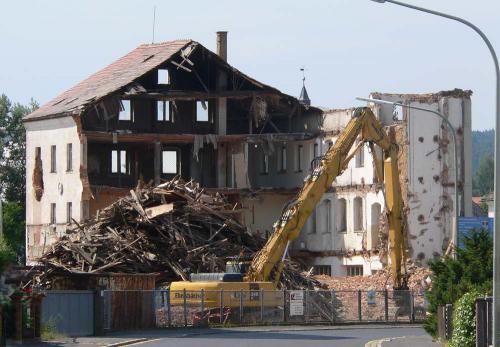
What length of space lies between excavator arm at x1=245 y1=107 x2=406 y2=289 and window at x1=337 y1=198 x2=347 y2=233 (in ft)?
64.4

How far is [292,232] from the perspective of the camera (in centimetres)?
5600

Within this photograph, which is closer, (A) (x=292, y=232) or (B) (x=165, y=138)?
(A) (x=292, y=232)

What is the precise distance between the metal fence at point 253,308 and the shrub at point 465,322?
17.4 meters

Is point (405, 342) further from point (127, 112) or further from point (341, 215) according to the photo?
point (127, 112)

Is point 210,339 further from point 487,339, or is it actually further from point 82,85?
point 82,85

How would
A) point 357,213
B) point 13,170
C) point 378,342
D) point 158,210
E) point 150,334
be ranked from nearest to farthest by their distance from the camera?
point 378,342, point 150,334, point 158,210, point 357,213, point 13,170

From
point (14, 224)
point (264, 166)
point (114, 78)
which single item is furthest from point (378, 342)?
point (14, 224)

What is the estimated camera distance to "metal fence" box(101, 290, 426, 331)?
50.5 metres

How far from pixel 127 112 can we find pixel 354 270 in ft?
47.9

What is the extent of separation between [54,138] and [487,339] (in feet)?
168

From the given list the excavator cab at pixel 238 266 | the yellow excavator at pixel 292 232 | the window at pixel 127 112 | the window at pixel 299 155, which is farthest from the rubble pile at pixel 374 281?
the window at pixel 127 112

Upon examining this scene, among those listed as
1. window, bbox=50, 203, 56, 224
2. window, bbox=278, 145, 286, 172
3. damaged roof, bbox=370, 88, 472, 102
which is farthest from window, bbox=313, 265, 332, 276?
window, bbox=50, 203, 56, 224

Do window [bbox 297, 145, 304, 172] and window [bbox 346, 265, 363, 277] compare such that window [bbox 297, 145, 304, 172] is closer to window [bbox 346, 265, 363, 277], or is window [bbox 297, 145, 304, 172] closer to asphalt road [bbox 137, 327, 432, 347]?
window [bbox 346, 265, 363, 277]

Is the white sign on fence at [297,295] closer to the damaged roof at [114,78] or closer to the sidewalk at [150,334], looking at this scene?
the sidewalk at [150,334]
